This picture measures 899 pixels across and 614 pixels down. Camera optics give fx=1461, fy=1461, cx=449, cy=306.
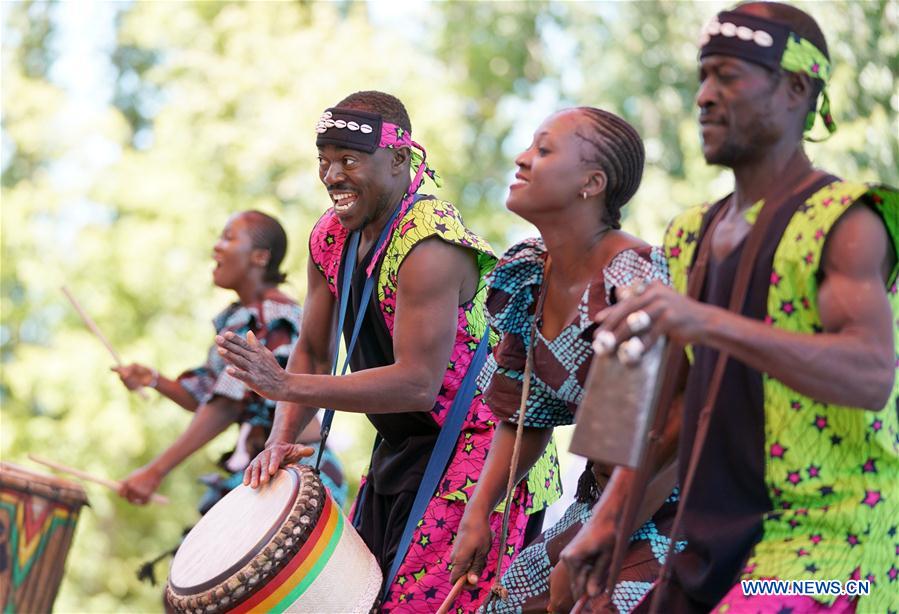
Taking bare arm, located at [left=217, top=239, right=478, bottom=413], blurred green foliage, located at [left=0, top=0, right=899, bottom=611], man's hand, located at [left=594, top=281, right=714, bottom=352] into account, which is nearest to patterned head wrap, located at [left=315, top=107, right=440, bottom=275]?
bare arm, located at [left=217, top=239, right=478, bottom=413]

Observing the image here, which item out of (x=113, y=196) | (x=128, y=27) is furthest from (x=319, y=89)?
(x=128, y=27)

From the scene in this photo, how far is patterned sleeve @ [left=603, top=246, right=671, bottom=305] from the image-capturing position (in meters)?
3.56

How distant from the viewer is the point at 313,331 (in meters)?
5.20

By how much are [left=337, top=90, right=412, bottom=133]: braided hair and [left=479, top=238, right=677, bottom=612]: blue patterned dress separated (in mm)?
968

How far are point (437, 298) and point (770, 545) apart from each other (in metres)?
1.73

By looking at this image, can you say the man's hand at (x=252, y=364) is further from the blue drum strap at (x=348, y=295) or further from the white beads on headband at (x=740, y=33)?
the white beads on headband at (x=740, y=33)

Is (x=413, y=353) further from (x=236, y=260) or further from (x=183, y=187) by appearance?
(x=183, y=187)

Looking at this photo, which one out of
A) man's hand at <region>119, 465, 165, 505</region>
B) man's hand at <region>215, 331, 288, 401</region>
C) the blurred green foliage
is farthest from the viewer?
the blurred green foliage

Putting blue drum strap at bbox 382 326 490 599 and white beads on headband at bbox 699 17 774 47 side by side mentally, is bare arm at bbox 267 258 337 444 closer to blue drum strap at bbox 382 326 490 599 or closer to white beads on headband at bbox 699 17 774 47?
blue drum strap at bbox 382 326 490 599

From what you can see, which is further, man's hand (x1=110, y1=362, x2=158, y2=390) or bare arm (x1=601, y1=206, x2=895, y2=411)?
man's hand (x1=110, y1=362, x2=158, y2=390)

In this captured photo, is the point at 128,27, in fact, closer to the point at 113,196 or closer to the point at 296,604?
the point at 113,196

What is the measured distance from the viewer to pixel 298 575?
420 centimetres

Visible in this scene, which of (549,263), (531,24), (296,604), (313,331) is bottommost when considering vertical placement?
(296,604)

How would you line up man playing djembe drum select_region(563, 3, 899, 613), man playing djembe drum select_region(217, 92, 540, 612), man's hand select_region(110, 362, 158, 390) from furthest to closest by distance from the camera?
man's hand select_region(110, 362, 158, 390) < man playing djembe drum select_region(217, 92, 540, 612) < man playing djembe drum select_region(563, 3, 899, 613)
